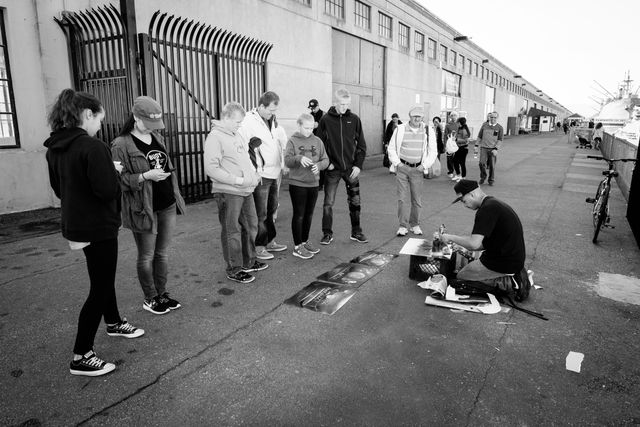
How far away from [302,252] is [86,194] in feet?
9.99

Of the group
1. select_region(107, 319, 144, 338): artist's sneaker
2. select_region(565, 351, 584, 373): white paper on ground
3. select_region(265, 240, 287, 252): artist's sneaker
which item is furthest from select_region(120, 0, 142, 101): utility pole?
select_region(565, 351, 584, 373): white paper on ground

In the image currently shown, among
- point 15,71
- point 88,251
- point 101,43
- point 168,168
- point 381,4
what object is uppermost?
point 381,4

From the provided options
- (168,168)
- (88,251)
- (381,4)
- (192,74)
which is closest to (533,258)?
(168,168)

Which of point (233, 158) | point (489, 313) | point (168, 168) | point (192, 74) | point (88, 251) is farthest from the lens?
point (192, 74)

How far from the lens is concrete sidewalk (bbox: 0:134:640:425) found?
264cm

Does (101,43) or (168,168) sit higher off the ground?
(101,43)

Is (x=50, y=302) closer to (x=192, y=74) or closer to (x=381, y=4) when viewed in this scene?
(x=192, y=74)

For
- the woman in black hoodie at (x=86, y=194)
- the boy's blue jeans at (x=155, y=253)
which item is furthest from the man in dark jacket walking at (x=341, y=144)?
the woman in black hoodie at (x=86, y=194)

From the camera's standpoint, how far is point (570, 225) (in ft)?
24.4

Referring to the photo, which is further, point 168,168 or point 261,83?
point 261,83

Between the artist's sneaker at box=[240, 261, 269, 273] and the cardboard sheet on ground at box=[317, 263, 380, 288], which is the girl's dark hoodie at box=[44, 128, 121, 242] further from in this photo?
the cardboard sheet on ground at box=[317, 263, 380, 288]

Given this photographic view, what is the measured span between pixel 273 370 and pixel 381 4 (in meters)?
19.0

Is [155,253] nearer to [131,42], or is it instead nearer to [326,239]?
[326,239]

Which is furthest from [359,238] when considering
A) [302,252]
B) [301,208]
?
[301,208]
